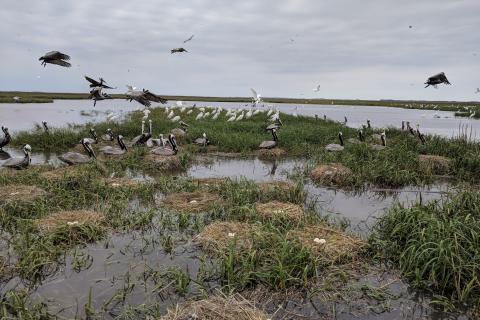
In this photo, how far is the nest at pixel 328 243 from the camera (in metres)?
6.82

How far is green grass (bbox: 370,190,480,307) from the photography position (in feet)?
19.5

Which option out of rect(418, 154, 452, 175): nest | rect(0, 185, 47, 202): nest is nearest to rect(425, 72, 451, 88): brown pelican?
rect(418, 154, 452, 175): nest

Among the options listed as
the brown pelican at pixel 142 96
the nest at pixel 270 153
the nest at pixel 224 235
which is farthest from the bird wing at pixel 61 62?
the nest at pixel 270 153

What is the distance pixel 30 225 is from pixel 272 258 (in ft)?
15.2

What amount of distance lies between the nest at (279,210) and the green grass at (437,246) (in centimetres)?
165

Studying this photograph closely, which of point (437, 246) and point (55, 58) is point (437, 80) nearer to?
point (437, 246)

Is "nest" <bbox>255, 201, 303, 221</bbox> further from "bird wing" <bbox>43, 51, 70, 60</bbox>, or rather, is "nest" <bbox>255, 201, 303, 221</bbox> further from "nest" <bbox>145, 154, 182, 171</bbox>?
"nest" <bbox>145, 154, 182, 171</bbox>

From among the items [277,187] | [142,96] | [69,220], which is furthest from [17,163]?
[277,187]

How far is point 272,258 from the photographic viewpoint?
6641 mm

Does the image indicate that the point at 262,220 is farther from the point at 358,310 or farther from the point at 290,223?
the point at 358,310

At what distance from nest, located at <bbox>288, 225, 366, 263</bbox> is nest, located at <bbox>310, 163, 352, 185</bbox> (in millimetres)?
4954

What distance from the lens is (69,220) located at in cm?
809

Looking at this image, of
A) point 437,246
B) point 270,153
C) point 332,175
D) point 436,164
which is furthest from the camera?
point 270,153

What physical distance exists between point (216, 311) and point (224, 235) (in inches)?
106
